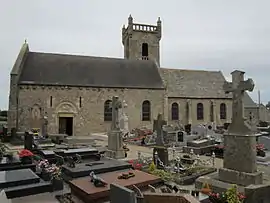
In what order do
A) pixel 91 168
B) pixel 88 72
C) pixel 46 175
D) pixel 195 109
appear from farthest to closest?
pixel 195 109 < pixel 88 72 < pixel 91 168 < pixel 46 175

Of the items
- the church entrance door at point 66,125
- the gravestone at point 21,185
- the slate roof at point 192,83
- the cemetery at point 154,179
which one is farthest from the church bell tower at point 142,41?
the gravestone at point 21,185

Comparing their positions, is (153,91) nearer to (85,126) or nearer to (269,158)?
(85,126)

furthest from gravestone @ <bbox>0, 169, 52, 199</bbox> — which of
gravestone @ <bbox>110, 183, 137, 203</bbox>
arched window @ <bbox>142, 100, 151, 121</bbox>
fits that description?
arched window @ <bbox>142, 100, 151, 121</bbox>

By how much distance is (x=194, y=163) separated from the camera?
9664 mm

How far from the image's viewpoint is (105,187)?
18.7ft

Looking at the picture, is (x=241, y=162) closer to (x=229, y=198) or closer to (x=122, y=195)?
(x=229, y=198)

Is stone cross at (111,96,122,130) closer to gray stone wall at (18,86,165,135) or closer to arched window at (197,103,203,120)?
gray stone wall at (18,86,165,135)

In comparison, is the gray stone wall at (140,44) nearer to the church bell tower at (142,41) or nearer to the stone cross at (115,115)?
the church bell tower at (142,41)

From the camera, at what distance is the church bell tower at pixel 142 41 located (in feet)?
110

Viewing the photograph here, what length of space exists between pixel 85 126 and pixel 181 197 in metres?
20.8

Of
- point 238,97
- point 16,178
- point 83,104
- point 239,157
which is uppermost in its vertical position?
point 83,104

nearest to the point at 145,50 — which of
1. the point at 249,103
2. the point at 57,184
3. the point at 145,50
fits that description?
the point at 145,50

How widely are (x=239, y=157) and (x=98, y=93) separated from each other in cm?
1974

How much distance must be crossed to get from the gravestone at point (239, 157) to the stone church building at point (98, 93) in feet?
58.9
